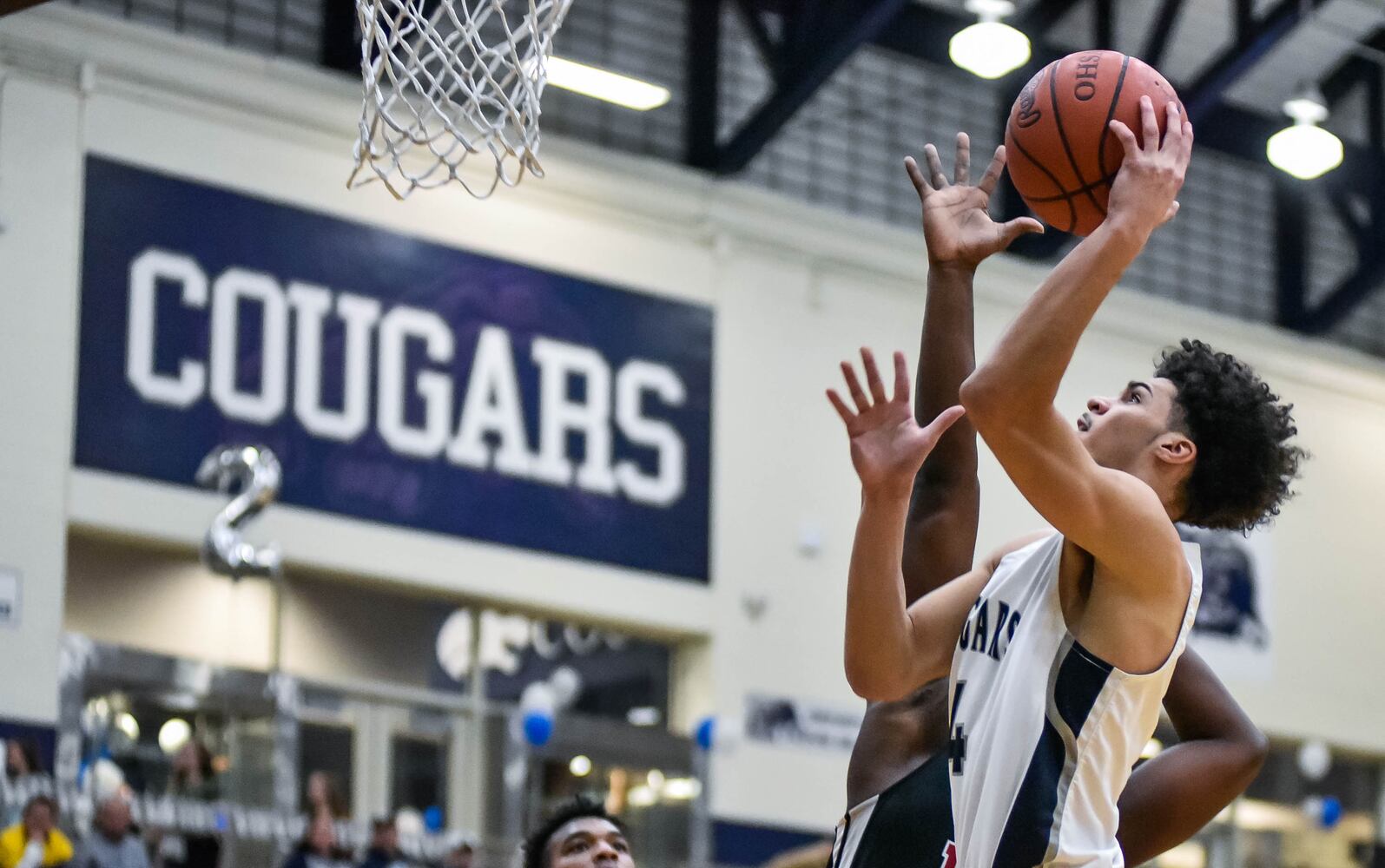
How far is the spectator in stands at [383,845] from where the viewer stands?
1119cm

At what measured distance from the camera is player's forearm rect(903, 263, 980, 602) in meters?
3.53

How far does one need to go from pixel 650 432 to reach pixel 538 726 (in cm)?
217

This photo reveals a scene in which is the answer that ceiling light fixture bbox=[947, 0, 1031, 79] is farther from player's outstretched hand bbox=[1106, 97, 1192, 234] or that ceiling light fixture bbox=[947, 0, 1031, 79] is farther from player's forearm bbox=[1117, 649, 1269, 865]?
player's outstretched hand bbox=[1106, 97, 1192, 234]

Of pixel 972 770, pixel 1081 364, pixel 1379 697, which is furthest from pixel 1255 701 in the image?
pixel 972 770

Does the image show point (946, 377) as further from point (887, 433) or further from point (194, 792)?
point (194, 792)

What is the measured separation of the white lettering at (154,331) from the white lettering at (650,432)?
286 centimetres

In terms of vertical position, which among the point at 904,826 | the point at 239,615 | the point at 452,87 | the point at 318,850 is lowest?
the point at 904,826

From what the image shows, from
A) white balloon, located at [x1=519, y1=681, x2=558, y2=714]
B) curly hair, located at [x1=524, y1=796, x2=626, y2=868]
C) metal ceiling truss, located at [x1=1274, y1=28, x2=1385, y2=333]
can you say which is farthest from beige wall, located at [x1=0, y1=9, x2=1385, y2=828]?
curly hair, located at [x1=524, y1=796, x2=626, y2=868]

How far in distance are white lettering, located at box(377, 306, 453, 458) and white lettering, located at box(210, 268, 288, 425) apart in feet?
2.16

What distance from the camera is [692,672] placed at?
45.1 feet

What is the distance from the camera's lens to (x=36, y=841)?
9.88m

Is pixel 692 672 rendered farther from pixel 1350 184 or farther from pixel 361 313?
pixel 1350 184

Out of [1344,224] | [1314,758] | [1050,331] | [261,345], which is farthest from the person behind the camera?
[1344,224]

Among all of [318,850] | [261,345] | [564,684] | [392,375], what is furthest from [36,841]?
[564,684]
